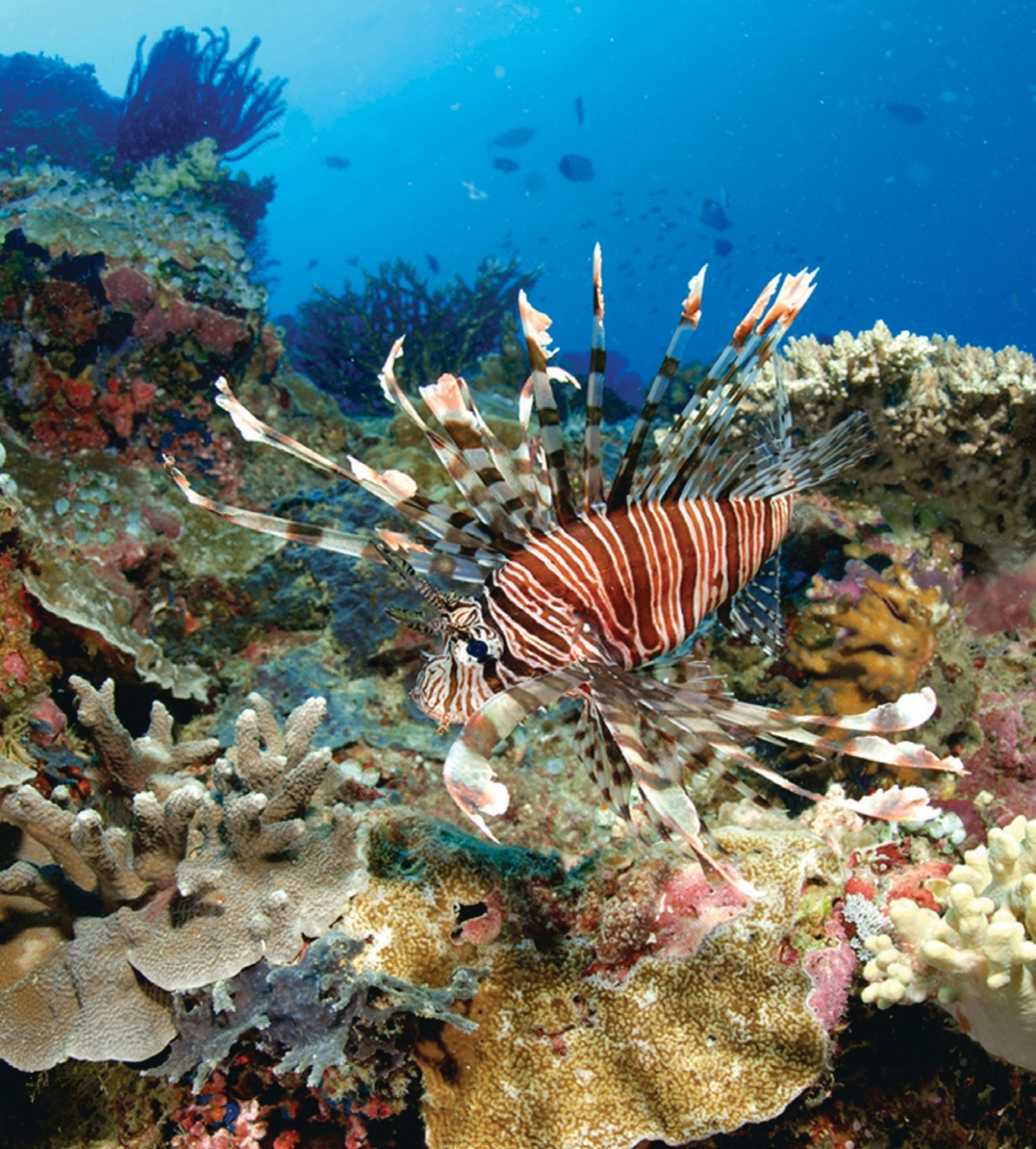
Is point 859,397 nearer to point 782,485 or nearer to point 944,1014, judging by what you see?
point 782,485

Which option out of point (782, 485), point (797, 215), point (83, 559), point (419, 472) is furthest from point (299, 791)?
point (797, 215)

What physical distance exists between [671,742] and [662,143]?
96.0 m

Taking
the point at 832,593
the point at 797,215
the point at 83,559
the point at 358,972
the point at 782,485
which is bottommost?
the point at 83,559

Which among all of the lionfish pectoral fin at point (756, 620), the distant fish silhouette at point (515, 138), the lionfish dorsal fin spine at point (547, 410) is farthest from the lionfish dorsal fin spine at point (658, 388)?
the distant fish silhouette at point (515, 138)

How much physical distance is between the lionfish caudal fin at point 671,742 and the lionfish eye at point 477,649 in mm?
239

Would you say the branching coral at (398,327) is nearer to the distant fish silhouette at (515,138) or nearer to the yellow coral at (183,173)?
the yellow coral at (183,173)

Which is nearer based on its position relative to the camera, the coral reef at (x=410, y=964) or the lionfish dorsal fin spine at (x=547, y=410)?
the lionfish dorsal fin spine at (x=547, y=410)

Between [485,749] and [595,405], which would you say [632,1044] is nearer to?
[485,749]

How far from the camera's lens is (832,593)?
398cm

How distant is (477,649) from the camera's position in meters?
1.96

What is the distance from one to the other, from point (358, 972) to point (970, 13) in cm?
9989

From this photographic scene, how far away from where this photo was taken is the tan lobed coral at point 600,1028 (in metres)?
2.03

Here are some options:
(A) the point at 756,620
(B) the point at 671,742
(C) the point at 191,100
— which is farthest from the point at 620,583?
(C) the point at 191,100

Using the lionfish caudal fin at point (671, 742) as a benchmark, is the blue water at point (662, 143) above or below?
above
